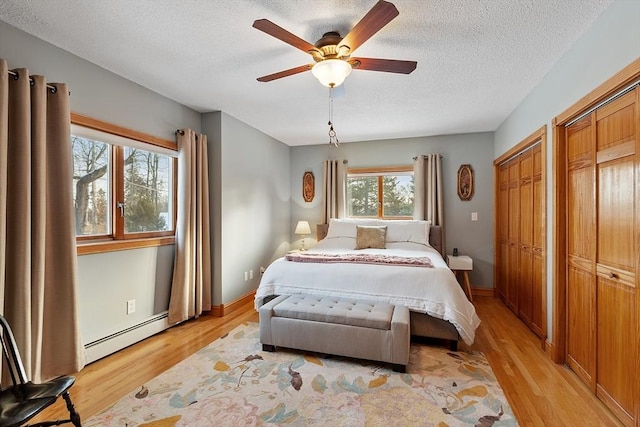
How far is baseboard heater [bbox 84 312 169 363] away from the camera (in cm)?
246

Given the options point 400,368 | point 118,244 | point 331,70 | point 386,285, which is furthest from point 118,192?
→ point 400,368

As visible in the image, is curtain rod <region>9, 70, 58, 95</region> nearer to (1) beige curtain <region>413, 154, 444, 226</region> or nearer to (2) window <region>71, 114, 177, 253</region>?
(2) window <region>71, 114, 177, 253</region>

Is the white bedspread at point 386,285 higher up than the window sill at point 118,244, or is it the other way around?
the window sill at point 118,244

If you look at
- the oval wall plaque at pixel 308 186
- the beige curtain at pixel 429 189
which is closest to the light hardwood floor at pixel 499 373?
the beige curtain at pixel 429 189

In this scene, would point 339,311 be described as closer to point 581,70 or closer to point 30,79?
point 581,70

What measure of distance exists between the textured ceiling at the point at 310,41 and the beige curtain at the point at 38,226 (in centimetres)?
52

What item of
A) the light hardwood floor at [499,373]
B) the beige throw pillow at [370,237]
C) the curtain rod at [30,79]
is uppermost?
the curtain rod at [30,79]

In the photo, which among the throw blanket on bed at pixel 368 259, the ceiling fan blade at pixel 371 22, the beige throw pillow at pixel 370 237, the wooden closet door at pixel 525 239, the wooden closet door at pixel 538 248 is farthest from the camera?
the beige throw pillow at pixel 370 237

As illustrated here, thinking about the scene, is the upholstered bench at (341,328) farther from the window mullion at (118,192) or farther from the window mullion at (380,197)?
the window mullion at (380,197)

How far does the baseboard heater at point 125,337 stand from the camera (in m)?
2.46

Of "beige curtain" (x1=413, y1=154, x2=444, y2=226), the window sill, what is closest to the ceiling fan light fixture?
the window sill

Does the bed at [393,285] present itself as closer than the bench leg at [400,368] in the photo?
No

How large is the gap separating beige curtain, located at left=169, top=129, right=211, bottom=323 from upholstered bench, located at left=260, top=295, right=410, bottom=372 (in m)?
1.13

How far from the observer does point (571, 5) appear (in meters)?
1.75
